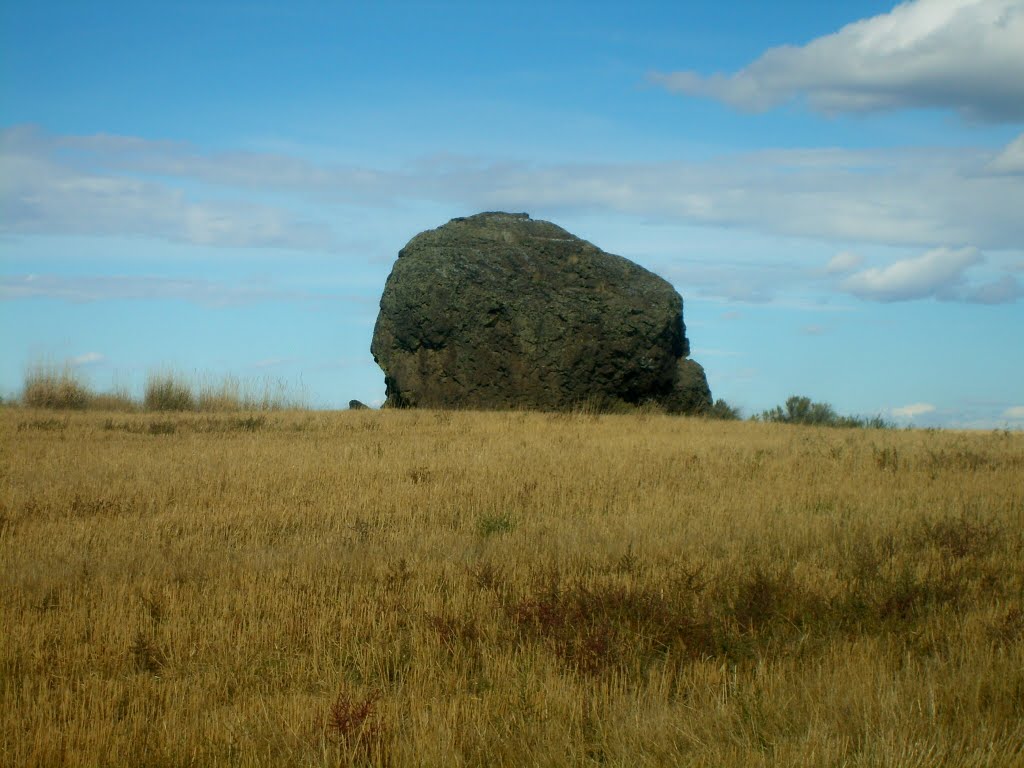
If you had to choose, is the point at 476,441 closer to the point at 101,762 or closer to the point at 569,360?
the point at 569,360

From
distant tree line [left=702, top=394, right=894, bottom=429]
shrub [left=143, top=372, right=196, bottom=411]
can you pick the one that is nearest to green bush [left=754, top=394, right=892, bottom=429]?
distant tree line [left=702, top=394, right=894, bottom=429]

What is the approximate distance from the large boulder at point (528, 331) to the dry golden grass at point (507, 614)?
25.5 ft

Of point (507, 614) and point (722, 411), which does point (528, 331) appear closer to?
point (722, 411)

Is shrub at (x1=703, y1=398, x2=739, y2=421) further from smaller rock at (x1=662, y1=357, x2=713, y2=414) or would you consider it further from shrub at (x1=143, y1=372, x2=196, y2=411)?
shrub at (x1=143, y1=372, x2=196, y2=411)

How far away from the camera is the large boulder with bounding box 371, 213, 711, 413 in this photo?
19.7m

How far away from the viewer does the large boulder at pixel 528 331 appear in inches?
774

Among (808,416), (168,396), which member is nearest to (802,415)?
(808,416)

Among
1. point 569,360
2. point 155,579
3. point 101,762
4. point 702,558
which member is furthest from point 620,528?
point 569,360

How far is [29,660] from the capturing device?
212 inches

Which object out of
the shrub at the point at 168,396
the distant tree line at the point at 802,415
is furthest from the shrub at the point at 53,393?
the distant tree line at the point at 802,415

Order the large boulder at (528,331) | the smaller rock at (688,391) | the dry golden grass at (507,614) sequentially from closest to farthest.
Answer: the dry golden grass at (507,614)
the large boulder at (528,331)
the smaller rock at (688,391)

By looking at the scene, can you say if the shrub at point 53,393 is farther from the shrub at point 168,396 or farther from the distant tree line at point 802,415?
the distant tree line at point 802,415

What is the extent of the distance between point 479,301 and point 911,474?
10.2 m

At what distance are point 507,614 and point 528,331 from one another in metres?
13.8
